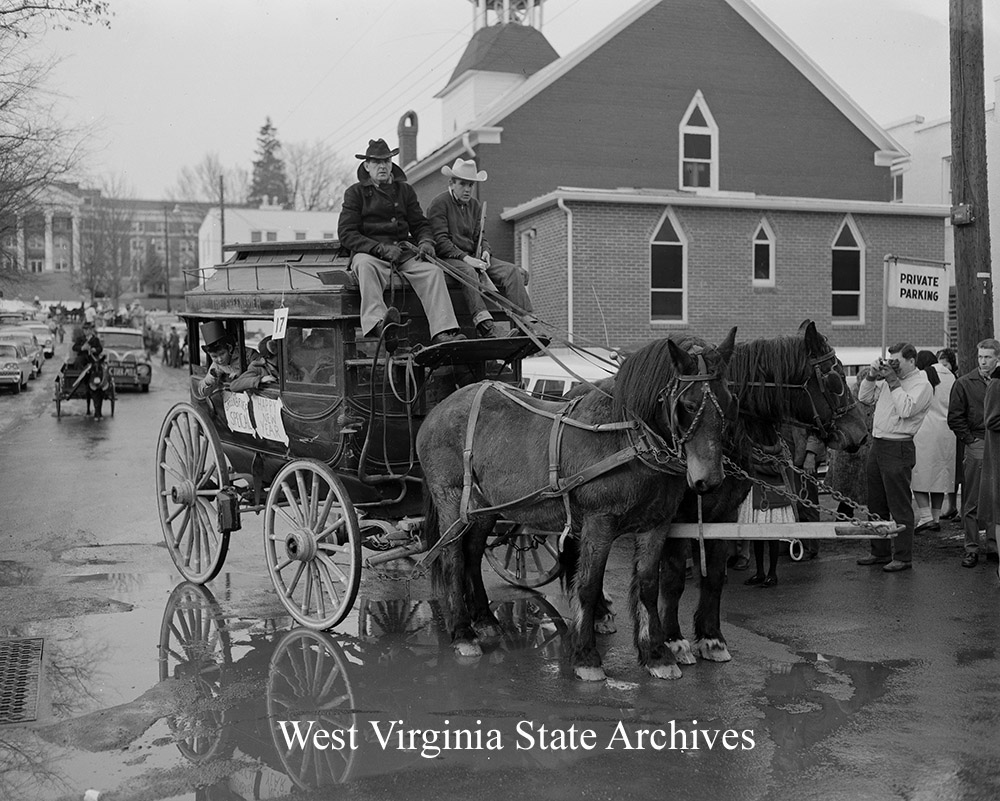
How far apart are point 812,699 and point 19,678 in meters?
4.63

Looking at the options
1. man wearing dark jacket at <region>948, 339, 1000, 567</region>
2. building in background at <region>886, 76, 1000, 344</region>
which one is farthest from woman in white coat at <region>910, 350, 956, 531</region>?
building in background at <region>886, 76, 1000, 344</region>

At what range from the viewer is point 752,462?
6.76 metres

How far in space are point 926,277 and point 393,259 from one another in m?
5.85

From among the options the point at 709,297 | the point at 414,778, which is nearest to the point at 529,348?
the point at 414,778

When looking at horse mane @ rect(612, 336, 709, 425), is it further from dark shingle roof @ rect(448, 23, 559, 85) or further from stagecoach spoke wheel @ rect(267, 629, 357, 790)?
dark shingle roof @ rect(448, 23, 559, 85)

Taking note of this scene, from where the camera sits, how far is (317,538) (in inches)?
290

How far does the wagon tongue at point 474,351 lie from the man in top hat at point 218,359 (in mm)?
2479

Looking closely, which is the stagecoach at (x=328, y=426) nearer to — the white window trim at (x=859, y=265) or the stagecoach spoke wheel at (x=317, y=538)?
the stagecoach spoke wheel at (x=317, y=538)

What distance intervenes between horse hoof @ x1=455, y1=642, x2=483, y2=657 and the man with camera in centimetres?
412

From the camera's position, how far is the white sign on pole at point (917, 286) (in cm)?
1045

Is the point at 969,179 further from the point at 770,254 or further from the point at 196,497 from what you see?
the point at 770,254

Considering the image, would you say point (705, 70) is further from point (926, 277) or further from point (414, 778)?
point (414, 778)

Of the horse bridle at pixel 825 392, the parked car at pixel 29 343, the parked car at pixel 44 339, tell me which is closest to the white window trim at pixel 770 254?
the horse bridle at pixel 825 392

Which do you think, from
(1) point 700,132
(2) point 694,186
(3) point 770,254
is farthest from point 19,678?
(1) point 700,132
